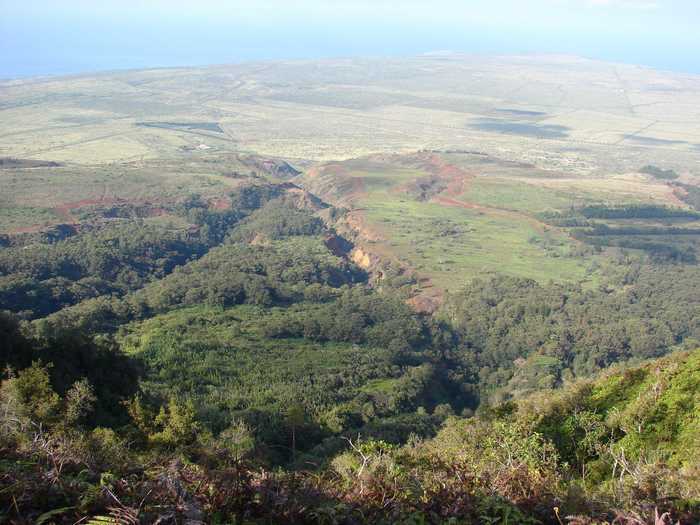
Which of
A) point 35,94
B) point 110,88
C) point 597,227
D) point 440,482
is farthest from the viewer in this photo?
point 110,88

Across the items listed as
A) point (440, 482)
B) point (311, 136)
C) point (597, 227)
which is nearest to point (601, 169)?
point (597, 227)

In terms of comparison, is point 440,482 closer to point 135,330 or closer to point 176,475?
point 176,475

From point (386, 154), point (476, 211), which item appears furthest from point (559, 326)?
point (386, 154)

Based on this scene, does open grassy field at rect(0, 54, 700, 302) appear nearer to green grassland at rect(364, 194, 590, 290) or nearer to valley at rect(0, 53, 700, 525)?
green grassland at rect(364, 194, 590, 290)

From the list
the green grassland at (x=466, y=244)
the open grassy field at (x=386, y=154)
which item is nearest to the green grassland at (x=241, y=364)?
the open grassy field at (x=386, y=154)

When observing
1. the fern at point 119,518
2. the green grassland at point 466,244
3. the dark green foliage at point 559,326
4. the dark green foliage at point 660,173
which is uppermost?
the fern at point 119,518

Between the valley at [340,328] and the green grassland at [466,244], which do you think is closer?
the valley at [340,328]

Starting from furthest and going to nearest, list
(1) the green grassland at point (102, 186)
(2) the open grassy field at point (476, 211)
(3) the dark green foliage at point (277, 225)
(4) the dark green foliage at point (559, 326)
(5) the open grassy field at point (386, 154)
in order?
(3) the dark green foliage at point (277, 225), (5) the open grassy field at point (386, 154), (1) the green grassland at point (102, 186), (2) the open grassy field at point (476, 211), (4) the dark green foliage at point (559, 326)

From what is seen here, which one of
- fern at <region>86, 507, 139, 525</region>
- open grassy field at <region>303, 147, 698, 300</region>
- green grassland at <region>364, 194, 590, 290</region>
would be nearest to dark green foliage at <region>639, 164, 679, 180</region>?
open grassy field at <region>303, 147, 698, 300</region>

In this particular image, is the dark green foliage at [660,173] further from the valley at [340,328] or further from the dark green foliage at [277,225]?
the dark green foliage at [277,225]
